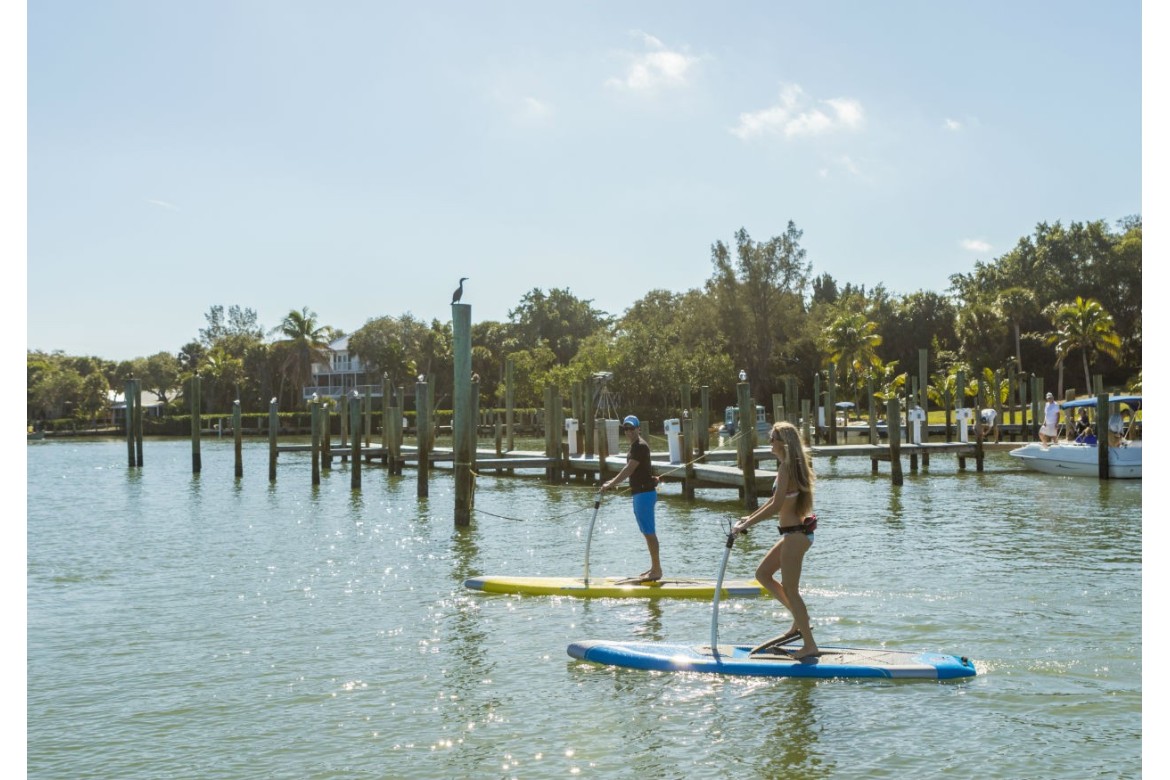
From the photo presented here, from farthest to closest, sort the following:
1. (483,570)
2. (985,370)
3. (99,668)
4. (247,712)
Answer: (985,370)
(483,570)
(99,668)
(247,712)

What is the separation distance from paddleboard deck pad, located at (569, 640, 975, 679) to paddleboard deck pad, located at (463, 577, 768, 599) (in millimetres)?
2905

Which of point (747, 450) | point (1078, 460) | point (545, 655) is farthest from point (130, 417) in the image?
point (545, 655)

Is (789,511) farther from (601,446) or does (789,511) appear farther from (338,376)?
(338,376)

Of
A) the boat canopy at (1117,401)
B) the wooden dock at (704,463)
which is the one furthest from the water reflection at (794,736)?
the boat canopy at (1117,401)

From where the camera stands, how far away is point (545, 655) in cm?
1156

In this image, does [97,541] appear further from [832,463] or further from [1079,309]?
[1079,309]

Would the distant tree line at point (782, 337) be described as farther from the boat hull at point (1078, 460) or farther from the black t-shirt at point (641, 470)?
the black t-shirt at point (641, 470)

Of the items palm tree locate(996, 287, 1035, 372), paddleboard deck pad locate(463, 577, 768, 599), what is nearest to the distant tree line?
palm tree locate(996, 287, 1035, 372)

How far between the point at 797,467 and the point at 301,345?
292 feet

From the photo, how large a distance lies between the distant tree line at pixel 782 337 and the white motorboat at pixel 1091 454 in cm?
2158

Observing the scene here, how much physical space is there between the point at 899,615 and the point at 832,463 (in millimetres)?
26837

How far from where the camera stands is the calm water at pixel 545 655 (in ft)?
28.5

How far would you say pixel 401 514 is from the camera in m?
26.4
